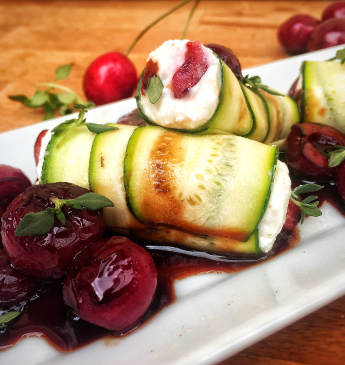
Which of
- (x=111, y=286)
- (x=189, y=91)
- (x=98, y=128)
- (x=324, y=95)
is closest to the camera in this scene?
(x=111, y=286)

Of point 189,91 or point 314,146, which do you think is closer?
point 189,91

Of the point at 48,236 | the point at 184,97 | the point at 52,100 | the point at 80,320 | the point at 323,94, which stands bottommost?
the point at 80,320

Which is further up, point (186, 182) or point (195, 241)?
point (186, 182)

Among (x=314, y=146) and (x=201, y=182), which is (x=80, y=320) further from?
(x=314, y=146)

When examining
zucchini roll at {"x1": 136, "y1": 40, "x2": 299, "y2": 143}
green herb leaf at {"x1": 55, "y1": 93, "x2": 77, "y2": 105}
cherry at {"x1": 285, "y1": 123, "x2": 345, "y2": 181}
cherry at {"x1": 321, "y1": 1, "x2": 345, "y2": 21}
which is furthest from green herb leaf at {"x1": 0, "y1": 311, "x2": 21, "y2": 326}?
cherry at {"x1": 321, "y1": 1, "x2": 345, "y2": 21}

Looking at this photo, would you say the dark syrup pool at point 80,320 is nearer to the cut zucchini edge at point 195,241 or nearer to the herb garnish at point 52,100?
the cut zucchini edge at point 195,241

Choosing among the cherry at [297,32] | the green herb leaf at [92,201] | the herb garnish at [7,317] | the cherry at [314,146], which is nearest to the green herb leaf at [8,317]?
the herb garnish at [7,317]

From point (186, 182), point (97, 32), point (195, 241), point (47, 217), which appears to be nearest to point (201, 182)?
point (186, 182)

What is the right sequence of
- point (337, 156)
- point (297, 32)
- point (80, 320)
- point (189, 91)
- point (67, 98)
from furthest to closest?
point (297, 32)
point (67, 98)
point (337, 156)
point (189, 91)
point (80, 320)
